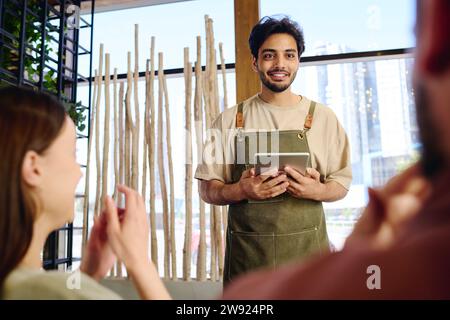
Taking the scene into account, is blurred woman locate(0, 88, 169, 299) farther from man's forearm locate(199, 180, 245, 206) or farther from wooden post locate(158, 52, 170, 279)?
wooden post locate(158, 52, 170, 279)

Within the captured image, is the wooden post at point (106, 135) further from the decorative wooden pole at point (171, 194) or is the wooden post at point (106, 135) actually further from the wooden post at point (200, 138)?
the wooden post at point (200, 138)

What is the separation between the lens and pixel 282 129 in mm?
1468

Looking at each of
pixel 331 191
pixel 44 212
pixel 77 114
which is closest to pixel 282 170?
pixel 331 191

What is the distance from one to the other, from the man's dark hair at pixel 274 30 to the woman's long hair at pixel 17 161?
1072mm

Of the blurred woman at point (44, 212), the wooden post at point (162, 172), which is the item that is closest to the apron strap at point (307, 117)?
the blurred woman at point (44, 212)

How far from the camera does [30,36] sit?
265 centimetres

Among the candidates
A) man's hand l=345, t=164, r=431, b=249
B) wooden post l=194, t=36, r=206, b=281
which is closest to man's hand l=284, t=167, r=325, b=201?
man's hand l=345, t=164, r=431, b=249

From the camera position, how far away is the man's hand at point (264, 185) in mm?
1250

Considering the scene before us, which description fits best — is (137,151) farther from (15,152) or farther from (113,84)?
(15,152)

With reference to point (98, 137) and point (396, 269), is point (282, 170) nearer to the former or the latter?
point (396, 269)

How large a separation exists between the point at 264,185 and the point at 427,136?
1.09 metres

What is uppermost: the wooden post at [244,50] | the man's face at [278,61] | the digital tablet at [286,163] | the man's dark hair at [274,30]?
the wooden post at [244,50]

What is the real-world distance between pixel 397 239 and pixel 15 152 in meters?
0.52

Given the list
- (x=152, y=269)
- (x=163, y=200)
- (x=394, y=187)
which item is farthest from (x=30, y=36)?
(x=394, y=187)
